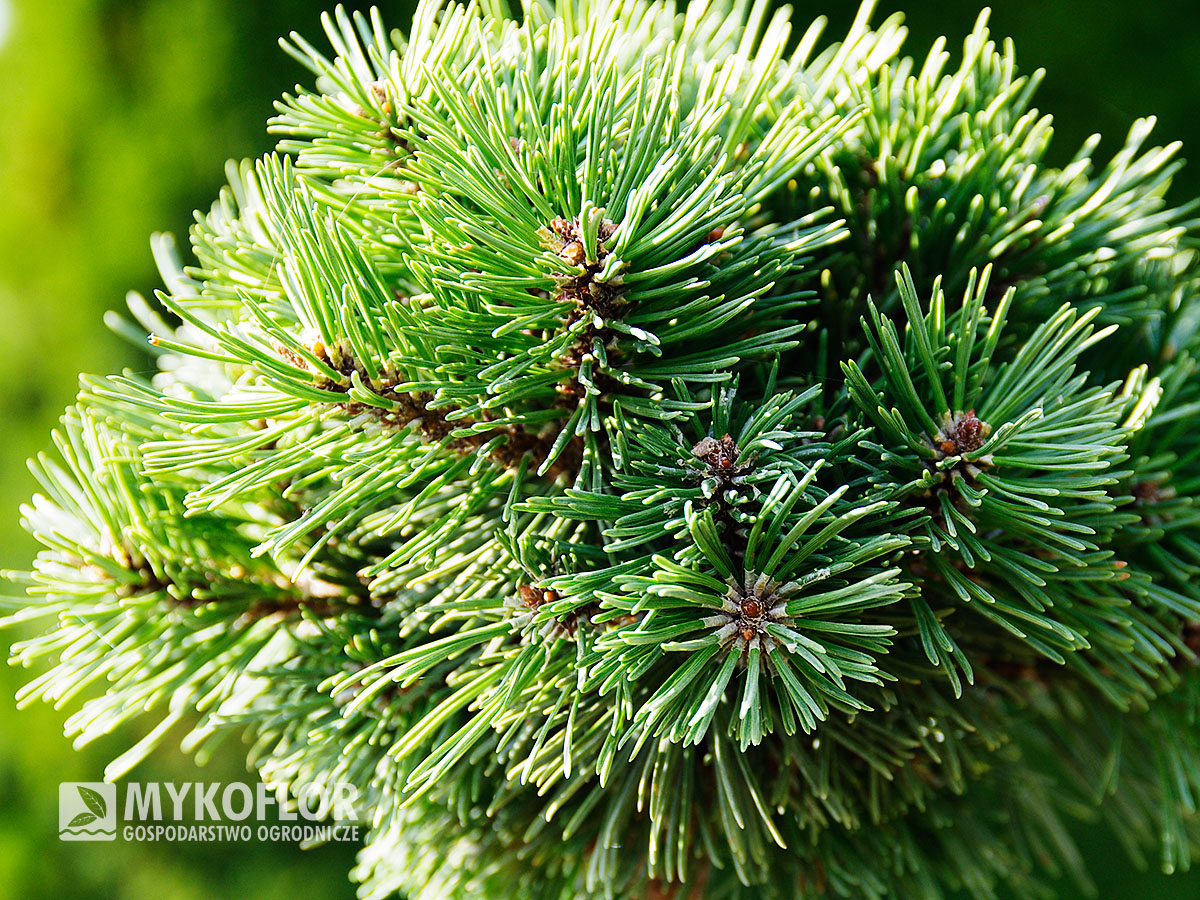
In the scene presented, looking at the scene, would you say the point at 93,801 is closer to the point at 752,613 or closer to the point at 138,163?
the point at 752,613

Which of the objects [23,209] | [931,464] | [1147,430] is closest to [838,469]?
[931,464]

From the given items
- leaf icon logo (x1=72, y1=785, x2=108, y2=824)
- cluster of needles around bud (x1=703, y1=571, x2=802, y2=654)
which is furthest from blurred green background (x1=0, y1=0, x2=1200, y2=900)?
cluster of needles around bud (x1=703, y1=571, x2=802, y2=654)

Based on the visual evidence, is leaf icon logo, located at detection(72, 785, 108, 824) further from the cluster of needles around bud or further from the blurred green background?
the blurred green background

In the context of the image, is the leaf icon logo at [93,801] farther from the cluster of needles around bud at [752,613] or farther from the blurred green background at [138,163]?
the blurred green background at [138,163]

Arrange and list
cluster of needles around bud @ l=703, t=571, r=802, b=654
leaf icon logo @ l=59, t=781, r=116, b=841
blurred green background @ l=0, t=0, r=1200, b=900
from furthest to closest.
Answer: blurred green background @ l=0, t=0, r=1200, b=900 < leaf icon logo @ l=59, t=781, r=116, b=841 < cluster of needles around bud @ l=703, t=571, r=802, b=654

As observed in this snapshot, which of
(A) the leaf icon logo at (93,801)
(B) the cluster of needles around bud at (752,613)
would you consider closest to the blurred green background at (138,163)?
(A) the leaf icon logo at (93,801)

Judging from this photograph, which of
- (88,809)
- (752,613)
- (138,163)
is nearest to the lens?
(752,613)

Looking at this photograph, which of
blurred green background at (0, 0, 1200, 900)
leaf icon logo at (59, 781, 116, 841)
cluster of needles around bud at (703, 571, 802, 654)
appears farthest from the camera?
blurred green background at (0, 0, 1200, 900)

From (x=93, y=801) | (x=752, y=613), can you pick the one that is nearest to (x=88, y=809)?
(x=93, y=801)
